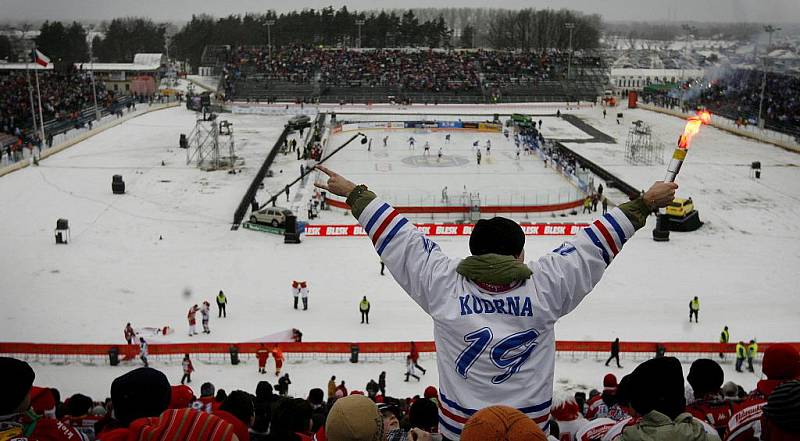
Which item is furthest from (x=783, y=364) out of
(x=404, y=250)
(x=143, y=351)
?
(x=143, y=351)

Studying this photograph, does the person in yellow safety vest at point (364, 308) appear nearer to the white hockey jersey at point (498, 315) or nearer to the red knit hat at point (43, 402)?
the red knit hat at point (43, 402)

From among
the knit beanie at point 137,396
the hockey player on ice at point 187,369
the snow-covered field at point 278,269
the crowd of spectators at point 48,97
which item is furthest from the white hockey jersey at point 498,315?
the crowd of spectators at point 48,97

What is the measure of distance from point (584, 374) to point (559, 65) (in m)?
75.4

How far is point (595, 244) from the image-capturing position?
361cm

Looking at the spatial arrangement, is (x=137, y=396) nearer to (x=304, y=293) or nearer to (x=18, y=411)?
(x=18, y=411)

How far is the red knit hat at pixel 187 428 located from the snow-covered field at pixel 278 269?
11.6m

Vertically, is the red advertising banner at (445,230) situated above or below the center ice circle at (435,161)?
below

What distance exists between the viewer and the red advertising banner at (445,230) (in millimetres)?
26672

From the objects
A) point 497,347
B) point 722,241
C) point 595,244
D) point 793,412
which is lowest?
point 722,241

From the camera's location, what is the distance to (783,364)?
185 inches

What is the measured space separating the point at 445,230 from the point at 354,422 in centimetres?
2417

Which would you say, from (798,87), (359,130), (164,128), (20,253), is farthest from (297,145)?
(798,87)

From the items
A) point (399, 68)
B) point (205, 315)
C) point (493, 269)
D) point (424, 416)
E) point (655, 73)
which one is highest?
point (493, 269)

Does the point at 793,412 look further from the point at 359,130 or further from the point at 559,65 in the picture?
the point at 559,65
